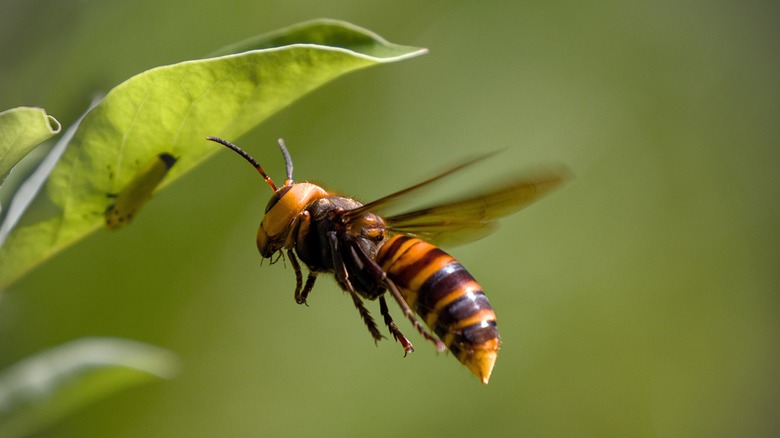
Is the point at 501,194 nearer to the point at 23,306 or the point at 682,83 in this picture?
the point at 23,306

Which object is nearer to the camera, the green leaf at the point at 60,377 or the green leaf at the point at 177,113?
the green leaf at the point at 177,113

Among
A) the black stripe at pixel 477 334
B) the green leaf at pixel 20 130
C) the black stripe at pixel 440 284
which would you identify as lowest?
the black stripe at pixel 477 334

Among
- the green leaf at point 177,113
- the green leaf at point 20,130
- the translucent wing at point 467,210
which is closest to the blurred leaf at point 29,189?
the green leaf at point 177,113

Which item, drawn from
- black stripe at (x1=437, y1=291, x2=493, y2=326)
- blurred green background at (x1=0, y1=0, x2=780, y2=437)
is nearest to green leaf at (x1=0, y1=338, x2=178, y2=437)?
blurred green background at (x1=0, y1=0, x2=780, y2=437)

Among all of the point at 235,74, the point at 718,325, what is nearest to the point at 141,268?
the point at 235,74

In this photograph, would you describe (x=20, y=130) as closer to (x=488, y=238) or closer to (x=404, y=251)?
(x=404, y=251)

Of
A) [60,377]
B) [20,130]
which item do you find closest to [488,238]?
[60,377]

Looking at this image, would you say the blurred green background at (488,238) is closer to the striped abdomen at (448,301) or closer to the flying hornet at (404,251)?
the flying hornet at (404,251)
